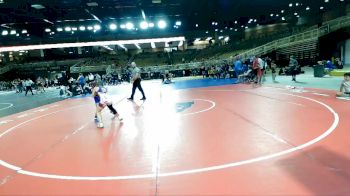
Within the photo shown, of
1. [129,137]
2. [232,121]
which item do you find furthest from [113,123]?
[232,121]

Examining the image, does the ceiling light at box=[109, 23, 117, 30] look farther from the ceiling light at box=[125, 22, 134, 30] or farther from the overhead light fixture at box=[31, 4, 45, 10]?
the overhead light fixture at box=[31, 4, 45, 10]

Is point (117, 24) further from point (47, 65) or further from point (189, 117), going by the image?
point (47, 65)

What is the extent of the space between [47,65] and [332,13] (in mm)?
41160

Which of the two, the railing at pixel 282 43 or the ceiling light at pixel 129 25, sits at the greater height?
the ceiling light at pixel 129 25

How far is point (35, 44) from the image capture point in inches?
1141

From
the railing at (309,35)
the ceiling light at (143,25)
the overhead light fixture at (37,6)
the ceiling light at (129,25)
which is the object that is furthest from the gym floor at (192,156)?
the ceiling light at (143,25)

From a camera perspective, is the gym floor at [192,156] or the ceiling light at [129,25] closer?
the gym floor at [192,156]

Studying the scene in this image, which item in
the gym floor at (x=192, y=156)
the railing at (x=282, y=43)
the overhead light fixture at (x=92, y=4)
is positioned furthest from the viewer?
the railing at (x=282, y=43)

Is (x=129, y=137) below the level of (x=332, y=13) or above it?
below

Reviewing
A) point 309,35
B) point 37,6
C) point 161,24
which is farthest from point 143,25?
point 309,35

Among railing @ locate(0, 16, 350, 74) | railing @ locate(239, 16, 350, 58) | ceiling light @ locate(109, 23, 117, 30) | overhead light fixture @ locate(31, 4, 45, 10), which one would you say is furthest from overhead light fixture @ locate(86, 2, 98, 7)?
railing @ locate(239, 16, 350, 58)

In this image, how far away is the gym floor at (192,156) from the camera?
11.2 feet

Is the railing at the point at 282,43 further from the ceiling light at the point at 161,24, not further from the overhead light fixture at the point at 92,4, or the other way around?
the overhead light fixture at the point at 92,4

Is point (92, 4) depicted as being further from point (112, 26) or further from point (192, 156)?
point (192, 156)
